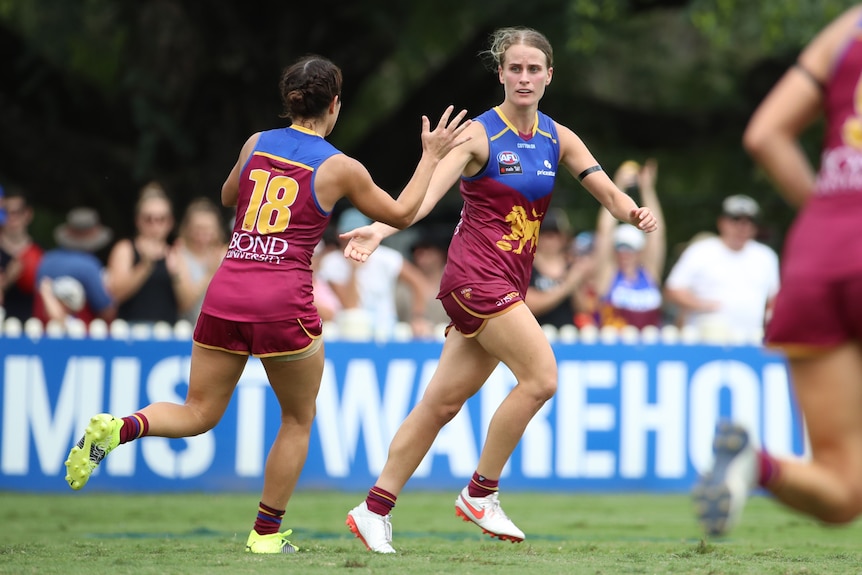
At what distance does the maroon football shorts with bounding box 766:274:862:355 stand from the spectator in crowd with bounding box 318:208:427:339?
7.52 metres

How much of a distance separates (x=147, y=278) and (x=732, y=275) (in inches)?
197

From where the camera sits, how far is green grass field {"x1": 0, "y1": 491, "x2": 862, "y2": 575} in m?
5.98

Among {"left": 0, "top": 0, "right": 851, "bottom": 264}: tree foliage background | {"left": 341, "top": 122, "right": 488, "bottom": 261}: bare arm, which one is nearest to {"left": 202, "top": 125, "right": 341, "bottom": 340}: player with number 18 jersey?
{"left": 341, "top": 122, "right": 488, "bottom": 261}: bare arm

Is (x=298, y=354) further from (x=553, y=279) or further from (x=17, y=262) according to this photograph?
(x=17, y=262)

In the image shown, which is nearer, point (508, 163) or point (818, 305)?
point (818, 305)

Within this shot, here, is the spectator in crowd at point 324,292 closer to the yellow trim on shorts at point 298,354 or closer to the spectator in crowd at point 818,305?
the yellow trim on shorts at point 298,354

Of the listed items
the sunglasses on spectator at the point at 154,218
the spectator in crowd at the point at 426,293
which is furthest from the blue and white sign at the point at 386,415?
the sunglasses on spectator at the point at 154,218

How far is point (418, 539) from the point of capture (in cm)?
800

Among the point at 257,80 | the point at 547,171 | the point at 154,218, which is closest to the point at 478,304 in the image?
the point at 547,171

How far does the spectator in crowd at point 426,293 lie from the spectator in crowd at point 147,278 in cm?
208

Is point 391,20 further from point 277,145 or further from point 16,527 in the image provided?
point 277,145

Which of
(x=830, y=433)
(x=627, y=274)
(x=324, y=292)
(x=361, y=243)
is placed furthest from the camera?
(x=627, y=274)

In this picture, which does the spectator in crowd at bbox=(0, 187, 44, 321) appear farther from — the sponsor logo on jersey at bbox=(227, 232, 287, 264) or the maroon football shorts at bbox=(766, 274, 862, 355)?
the maroon football shorts at bbox=(766, 274, 862, 355)

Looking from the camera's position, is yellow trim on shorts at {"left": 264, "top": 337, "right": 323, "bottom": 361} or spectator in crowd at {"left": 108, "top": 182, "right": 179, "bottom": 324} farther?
spectator in crowd at {"left": 108, "top": 182, "right": 179, "bottom": 324}
